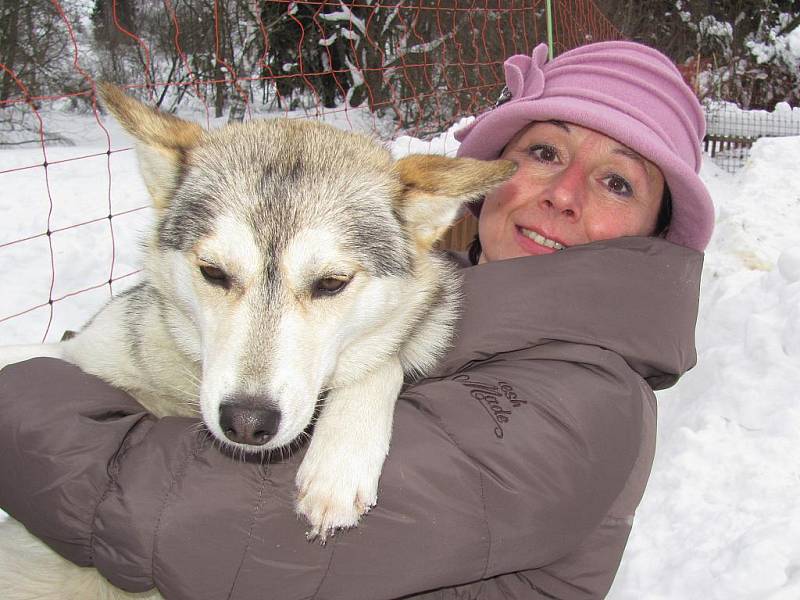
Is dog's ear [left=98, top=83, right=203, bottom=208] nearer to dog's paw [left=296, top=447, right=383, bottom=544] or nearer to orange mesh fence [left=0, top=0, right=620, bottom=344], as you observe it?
dog's paw [left=296, top=447, right=383, bottom=544]

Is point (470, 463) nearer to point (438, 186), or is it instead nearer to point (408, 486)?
point (408, 486)

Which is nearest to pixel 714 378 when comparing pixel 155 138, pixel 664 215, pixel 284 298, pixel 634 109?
pixel 664 215

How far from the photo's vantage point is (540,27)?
10.6 m

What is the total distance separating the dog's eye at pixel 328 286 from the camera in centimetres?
185

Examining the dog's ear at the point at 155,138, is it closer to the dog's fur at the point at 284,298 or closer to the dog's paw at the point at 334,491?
the dog's fur at the point at 284,298

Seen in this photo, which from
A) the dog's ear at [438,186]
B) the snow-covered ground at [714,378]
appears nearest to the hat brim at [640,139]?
the dog's ear at [438,186]

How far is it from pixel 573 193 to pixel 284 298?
1.10 meters

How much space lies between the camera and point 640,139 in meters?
2.10

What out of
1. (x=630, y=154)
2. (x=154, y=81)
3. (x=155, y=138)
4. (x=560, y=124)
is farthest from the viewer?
(x=154, y=81)

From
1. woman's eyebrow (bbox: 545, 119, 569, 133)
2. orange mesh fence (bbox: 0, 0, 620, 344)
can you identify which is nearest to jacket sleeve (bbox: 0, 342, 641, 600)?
woman's eyebrow (bbox: 545, 119, 569, 133)

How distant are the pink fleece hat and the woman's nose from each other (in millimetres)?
206

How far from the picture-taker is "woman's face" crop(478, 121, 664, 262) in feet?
7.63

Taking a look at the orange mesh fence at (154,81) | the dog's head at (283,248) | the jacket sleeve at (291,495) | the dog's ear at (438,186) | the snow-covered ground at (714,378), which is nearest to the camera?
the jacket sleeve at (291,495)

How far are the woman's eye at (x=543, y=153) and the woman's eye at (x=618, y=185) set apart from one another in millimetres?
215
